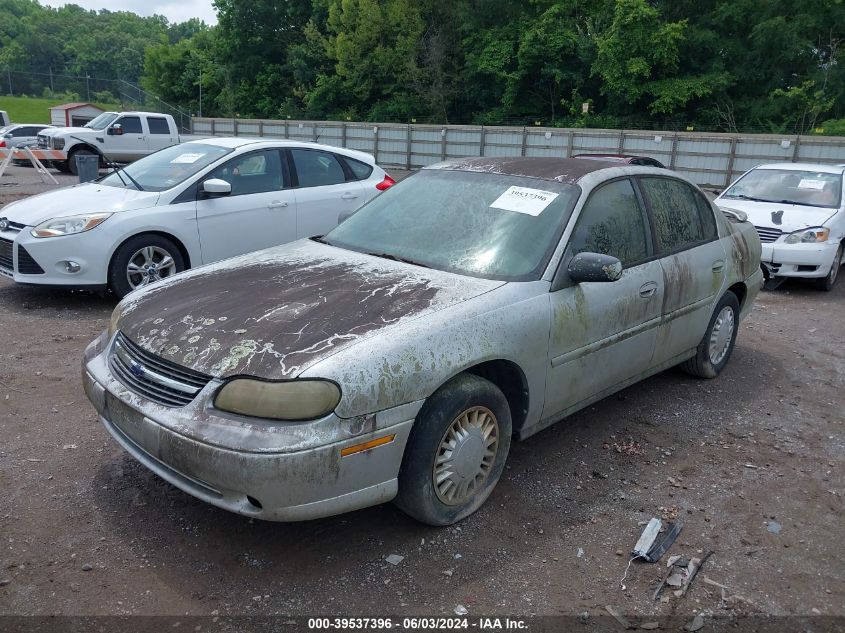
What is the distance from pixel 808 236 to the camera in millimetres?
8508

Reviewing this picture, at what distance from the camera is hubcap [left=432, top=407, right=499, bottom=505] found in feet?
10.2

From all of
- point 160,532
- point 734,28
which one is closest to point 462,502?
point 160,532

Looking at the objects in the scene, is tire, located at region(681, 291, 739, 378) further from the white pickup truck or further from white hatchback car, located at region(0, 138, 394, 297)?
the white pickup truck

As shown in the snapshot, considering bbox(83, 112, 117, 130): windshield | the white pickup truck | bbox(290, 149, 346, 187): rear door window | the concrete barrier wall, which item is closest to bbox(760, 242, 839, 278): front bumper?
bbox(290, 149, 346, 187): rear door window

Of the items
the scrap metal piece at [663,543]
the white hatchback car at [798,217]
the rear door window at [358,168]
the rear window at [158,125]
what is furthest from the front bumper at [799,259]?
the rear window at [158,125]

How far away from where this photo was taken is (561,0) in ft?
141

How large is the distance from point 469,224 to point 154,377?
1.88m

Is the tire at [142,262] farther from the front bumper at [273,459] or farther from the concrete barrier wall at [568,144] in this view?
the concrete barrier wall at [568,144]

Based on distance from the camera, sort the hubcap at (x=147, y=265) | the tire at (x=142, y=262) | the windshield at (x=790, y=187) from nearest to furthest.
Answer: the tire at (x=142, y=262)
the hubcap at (x=147, y=265)
the windshield at (x=790, y=187)

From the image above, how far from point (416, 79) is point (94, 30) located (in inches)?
3903

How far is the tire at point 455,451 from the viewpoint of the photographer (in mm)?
2959

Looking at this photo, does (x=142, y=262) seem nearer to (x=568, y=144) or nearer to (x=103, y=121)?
(x=103, y=121)

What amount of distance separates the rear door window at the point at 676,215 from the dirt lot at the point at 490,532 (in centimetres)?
118

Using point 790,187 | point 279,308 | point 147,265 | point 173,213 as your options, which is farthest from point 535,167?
point 790,187
